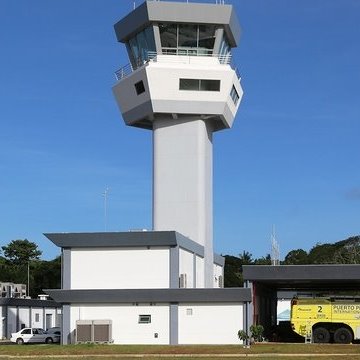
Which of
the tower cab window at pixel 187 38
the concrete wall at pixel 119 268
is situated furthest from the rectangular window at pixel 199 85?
the concrete wall at pixel 119 268

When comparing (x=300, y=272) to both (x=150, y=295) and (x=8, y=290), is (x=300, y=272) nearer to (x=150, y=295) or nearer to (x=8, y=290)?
(x=150, y=295)

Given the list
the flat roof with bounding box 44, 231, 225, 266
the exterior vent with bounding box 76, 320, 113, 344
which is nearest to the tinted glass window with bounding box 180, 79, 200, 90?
the flat roof with bounding box 44, 231, 225, 266

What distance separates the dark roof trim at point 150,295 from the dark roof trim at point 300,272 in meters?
1.36

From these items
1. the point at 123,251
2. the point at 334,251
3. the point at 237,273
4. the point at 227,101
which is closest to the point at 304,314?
the point at 123,251

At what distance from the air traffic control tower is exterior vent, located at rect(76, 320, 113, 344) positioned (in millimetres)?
13126

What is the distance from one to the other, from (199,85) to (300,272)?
60.4 ft

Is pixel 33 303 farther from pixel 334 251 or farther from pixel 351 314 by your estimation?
pixel 334 251

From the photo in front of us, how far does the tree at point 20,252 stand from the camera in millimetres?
143875

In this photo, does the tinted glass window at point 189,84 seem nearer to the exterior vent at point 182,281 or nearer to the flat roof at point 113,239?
the flat roof at point 113,239

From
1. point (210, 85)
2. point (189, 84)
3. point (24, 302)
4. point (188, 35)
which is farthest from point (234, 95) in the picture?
point (24, 302)

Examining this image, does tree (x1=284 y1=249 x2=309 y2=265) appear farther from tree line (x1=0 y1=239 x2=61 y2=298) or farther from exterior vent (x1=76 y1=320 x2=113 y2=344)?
exterior vent (x1=76 y1=320 x2=113 y2=344)

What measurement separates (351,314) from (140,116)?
75.6 ft

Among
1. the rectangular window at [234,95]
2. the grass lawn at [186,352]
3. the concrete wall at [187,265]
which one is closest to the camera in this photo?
the grass lawn at [186,352]

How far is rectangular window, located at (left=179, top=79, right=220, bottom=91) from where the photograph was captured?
189 ft
